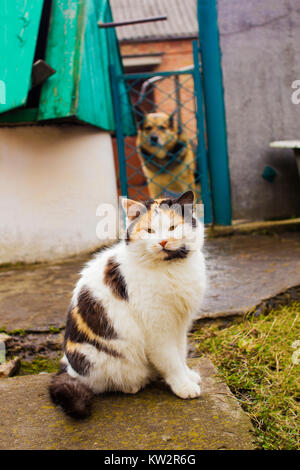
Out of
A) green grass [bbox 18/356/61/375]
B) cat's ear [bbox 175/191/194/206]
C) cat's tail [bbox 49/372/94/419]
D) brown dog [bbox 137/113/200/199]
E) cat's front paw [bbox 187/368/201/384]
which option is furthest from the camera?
brown dog [bbox 137/113/200/199]

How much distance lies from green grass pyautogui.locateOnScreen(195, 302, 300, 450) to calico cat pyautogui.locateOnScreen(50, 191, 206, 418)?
26 cm

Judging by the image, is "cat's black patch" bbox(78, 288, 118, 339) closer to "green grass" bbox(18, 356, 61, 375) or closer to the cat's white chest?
the cat's white chest

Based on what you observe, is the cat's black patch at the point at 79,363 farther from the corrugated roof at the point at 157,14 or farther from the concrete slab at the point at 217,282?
the corrugated roof at the point at 157,14

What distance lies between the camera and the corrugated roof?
1024cm

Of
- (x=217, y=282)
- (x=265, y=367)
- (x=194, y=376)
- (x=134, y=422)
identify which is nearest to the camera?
(x=134, y=422)

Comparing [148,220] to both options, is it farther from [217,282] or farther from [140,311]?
[217,282]

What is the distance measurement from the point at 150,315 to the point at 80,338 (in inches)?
12.1

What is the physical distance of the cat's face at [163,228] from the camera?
4.81ft

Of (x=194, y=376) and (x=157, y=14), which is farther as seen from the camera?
(x=157, y=14)

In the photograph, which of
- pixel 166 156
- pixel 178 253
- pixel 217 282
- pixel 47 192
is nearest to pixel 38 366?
pixel 178 253

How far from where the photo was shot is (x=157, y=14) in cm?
1160

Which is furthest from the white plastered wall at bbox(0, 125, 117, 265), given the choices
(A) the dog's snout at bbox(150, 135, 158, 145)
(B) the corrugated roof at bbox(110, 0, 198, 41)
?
(B) the corrugated roof at bbox(110, 0, 198, 41)

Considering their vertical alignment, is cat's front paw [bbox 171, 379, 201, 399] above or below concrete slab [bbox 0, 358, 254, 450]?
above

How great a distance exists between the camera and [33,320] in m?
2.47
